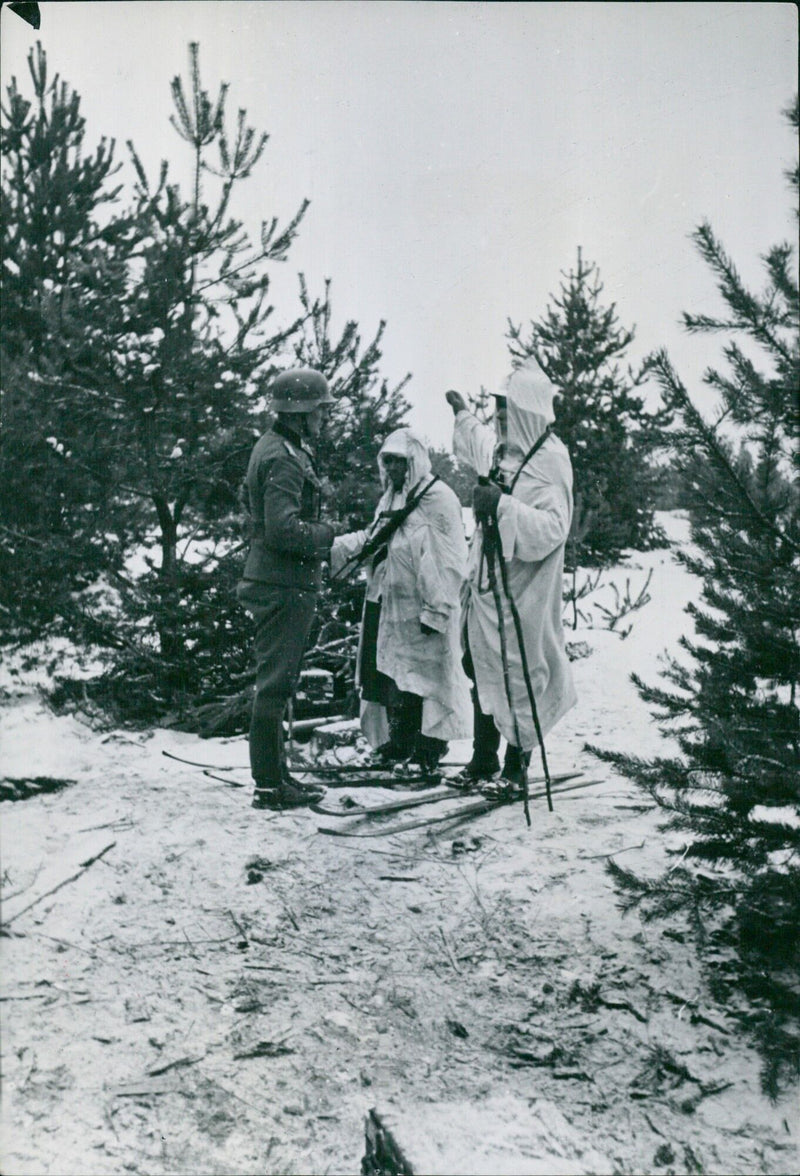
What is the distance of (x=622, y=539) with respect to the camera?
42.1 ft

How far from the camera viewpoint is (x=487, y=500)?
4.93 m

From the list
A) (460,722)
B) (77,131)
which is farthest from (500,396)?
(77,131)

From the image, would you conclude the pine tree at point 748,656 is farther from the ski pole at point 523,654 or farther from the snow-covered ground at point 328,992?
the ski pole at point 523,654

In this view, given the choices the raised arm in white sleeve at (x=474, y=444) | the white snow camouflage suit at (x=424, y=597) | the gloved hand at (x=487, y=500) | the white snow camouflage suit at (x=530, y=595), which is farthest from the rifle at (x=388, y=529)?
the gloved hand at (x=487, y=500)

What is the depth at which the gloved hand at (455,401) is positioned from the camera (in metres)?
5.66

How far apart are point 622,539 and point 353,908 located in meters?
9.68

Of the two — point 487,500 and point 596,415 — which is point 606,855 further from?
point 596,415

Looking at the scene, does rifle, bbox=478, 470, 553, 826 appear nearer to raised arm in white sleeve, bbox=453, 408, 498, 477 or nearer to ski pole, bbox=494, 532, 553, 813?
ski pole, bbox=494, 532, 553, 813

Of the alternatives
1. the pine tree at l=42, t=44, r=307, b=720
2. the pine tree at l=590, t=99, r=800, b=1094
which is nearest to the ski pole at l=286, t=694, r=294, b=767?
the pine tree at l=42, t=44, r=307, b=720

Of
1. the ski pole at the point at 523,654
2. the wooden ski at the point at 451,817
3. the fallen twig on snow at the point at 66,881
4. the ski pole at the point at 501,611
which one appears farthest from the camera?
the ski pole at the point at 501,611

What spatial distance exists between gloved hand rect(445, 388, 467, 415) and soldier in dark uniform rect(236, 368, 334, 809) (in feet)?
3.13

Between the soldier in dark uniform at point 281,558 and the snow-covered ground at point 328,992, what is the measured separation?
1.84 feet

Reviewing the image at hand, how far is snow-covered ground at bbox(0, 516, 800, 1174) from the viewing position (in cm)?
260

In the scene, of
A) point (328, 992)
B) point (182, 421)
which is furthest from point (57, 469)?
point (328, 992)
